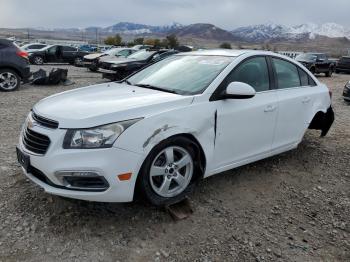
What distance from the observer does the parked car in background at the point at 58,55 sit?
25475 millimetres

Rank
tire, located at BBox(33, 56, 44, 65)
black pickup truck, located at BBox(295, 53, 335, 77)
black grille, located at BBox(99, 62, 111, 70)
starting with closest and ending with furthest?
black grille, located at BBox(99, 62, 111, 70) < black pickup truck, located at BBox(295, 53, 335, 77) < tire, located at BBox(33, 56, 44, 65)

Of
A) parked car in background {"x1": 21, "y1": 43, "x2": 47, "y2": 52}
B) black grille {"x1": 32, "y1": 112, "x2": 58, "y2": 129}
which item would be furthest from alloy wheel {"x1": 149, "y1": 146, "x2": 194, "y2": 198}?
parked car in background {"x1": 21, "y1": 43, "x2": 47, "y2": 52}

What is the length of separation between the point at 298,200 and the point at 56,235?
259 cm

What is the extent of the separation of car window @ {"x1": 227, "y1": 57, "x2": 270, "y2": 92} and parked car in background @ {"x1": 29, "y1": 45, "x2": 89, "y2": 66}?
22.4 metres

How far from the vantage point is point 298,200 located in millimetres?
4172

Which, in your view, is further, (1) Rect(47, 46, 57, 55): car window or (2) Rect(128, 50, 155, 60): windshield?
(1) Rect(47, 46, 57, 55): car window

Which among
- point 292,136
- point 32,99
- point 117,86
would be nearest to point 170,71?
point 117,86

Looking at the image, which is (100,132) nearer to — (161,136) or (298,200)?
(161,136)

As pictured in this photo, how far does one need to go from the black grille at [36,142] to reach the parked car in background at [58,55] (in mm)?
22875

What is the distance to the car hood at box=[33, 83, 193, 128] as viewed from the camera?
3172 mm

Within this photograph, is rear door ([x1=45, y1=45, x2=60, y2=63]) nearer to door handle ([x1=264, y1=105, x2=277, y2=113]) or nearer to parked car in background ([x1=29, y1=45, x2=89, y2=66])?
parked car in background ([x1=29, y1=45, x2=89, y2=66])

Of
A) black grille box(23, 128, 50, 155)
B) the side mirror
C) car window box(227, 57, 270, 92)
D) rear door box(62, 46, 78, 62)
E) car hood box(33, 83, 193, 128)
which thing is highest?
car window box(227, 57, 270, 92)

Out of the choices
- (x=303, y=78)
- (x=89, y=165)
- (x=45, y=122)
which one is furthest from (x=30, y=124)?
(x=303, y=78)

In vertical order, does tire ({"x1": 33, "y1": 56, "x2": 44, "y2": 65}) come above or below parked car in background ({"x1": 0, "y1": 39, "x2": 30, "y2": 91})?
below
